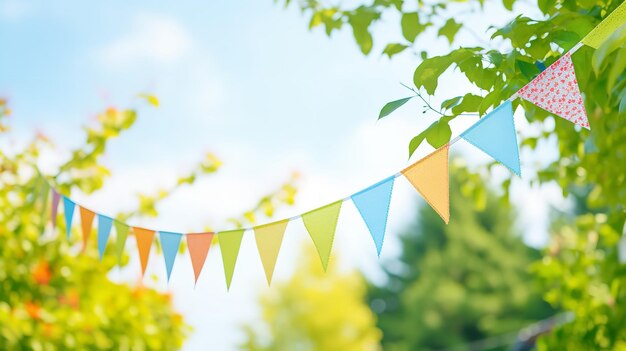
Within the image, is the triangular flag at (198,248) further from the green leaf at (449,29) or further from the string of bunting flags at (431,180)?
the green leaf at (449,29)

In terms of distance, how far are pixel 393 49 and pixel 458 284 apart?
13496 mm

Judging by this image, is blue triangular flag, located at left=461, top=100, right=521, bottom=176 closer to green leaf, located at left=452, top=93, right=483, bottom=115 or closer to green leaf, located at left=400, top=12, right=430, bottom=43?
green leaf, located at left=452, top=93, right=483, bottom=115

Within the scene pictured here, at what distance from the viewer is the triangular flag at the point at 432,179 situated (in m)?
1.84

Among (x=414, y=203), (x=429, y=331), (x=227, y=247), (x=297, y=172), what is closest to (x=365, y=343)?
(x=429, y=331)

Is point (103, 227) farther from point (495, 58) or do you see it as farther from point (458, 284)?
point (458, 284)

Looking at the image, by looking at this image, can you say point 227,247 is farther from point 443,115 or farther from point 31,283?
point 31,283

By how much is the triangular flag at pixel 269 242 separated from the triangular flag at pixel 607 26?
3.24 ft

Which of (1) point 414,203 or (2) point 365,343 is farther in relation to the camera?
(1) point 414,203

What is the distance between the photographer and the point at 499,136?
1.73m

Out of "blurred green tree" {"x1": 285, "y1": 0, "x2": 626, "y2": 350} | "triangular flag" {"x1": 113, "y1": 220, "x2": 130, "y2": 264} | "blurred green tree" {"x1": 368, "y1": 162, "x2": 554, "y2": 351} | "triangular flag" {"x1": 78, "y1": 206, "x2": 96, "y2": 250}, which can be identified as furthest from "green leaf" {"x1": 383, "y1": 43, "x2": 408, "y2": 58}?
"blurred green tree" {"x1": 368, "y1": 162, "x2": 554, "y2": 351}

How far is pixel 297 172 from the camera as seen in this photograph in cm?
442

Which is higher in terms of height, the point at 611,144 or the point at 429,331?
the point at 611,144

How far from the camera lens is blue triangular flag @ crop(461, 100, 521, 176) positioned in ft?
5.65

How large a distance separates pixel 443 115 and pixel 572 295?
66.1 inches
